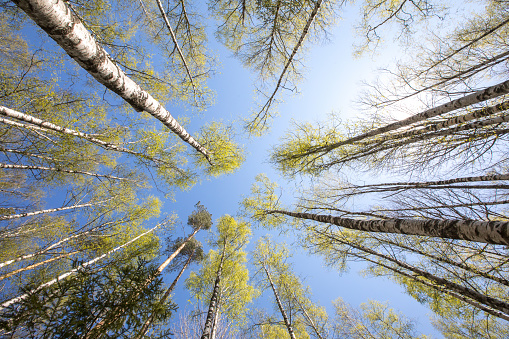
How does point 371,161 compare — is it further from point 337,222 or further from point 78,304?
point 78,304

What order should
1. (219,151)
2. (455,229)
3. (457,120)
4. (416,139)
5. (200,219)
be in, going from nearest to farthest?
(455,229), (457,120), (416,139), (219,151), (200,219)

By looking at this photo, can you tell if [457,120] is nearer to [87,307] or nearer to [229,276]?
[87,307]

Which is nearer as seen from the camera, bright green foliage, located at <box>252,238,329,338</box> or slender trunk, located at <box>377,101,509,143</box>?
slender trunk, located at <box>377,101,509,143</box>

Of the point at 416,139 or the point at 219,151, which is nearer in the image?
the point at 416,139

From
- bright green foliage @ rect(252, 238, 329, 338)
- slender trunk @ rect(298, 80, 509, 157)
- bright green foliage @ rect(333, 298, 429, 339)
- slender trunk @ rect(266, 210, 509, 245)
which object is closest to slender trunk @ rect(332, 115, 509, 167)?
slender trunk @ rect(298, 80, 509, 157)

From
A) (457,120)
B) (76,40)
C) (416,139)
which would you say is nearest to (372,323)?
(416,139)

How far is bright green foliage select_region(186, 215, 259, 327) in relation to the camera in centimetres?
763

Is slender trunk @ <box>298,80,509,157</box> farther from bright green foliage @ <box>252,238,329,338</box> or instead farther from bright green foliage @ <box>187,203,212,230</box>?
bright green foliage @ <box>187,203,212,230</box>

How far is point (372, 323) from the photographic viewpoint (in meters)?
8.44

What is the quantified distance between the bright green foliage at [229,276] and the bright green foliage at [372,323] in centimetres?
415

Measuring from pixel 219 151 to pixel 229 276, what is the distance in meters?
6.08

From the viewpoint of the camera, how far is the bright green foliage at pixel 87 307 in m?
1.73

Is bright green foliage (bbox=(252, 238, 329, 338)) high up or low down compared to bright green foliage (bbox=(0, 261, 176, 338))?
down

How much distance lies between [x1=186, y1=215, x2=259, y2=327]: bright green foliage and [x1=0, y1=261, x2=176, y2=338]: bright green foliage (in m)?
5.90
